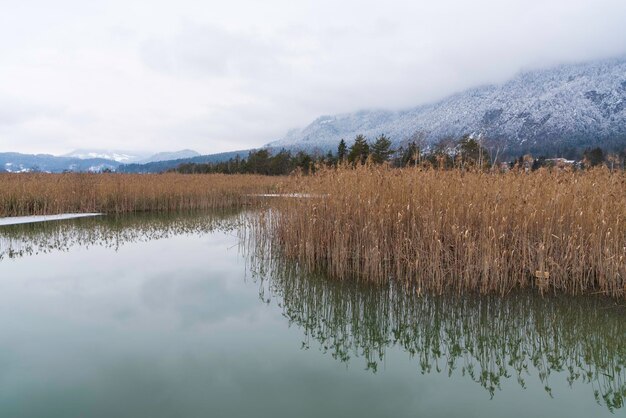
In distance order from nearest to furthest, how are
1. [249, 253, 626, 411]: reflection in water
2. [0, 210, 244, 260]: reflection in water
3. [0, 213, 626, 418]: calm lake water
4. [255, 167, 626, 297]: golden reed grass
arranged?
[0, 213, 626, 418]: calm lake water < [249, 253, 626, 411]: reflection in water < [255, 167, 626, 297]: golden reed grass < [0, 210, 244, 260]: reflection in water

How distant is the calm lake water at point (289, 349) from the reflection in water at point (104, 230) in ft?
7.38

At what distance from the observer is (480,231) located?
5.43m

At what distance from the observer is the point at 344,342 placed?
3.97 meters

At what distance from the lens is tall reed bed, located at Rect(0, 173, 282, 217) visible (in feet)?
41.1

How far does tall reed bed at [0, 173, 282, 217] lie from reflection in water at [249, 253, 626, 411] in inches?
404

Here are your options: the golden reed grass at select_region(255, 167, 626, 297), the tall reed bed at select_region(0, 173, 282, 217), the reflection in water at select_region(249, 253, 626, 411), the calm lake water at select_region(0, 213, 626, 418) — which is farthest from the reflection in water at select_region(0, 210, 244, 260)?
the reflection in water at select_region(249, 253, 626, 411)

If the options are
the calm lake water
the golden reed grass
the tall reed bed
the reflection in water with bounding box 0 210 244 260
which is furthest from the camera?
the tall reed bed

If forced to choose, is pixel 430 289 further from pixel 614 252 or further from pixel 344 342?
pixel 614 252

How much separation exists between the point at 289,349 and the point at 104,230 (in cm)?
836

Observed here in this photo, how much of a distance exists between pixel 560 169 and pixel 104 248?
865cm

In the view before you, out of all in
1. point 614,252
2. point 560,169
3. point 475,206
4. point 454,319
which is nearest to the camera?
point 454,319

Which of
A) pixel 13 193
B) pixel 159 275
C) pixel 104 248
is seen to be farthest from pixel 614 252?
pixel 13 193

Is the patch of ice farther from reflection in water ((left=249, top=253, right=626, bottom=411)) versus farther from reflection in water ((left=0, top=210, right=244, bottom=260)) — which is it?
reflection in water ((left=249, top=253, right=626, bottom=411))

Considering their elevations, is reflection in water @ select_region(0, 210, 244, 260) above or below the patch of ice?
below
